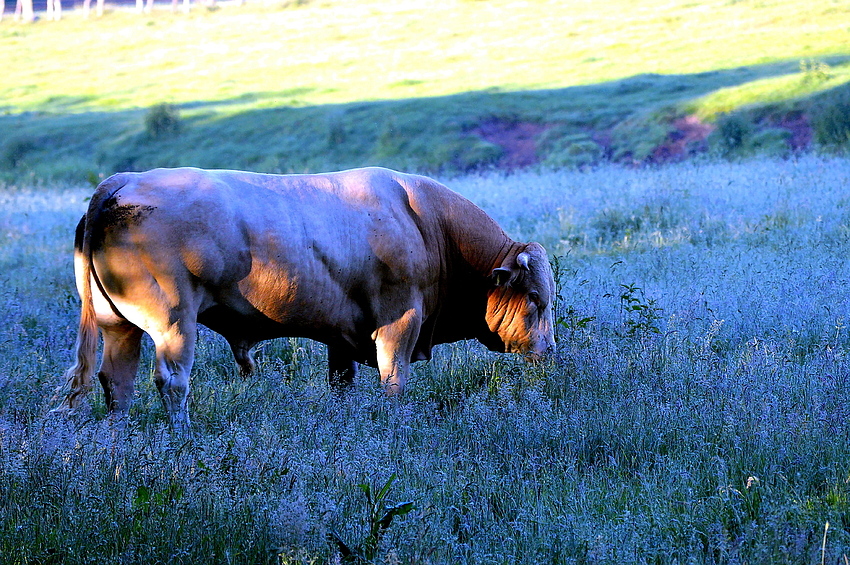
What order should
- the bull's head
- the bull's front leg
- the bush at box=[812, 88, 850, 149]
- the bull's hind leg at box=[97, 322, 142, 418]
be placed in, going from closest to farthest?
1. the bull's hind leg at box=[97, 322, 142, 418]
2. the bull's front leg
3. the bull's head
4. the bush at box=[812, 88, 850, 149]

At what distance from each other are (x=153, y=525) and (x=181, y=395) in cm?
159

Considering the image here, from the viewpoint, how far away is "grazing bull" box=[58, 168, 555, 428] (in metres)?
5.03

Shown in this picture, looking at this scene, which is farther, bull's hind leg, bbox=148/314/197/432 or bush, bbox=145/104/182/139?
bush, bbox=145/104/182/139

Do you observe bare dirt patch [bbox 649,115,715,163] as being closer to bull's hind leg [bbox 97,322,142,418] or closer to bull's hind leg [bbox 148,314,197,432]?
bull's hind leg [bbox 97,322,142,418]

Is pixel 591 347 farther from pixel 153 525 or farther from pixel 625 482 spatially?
pixel 153 525

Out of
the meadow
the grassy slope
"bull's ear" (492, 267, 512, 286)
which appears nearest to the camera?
the meadow

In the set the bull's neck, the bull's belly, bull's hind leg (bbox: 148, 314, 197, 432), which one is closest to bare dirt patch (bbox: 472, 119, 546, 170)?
the bull's neck

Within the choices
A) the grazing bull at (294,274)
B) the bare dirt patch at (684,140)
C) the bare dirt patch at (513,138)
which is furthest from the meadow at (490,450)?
the bare dirt patch at (513,138)

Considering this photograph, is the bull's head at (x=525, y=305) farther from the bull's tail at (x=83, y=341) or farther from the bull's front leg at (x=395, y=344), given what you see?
the bull's tail at (x=83, y=341)

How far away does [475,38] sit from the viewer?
55469 millimetres

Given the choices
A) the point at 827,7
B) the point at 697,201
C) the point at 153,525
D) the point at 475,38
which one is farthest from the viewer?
the point at 475,38

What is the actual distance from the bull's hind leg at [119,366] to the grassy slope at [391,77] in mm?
20092

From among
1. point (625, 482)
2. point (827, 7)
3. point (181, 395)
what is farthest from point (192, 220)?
point (827, 7)

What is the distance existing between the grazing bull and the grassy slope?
18.5m
